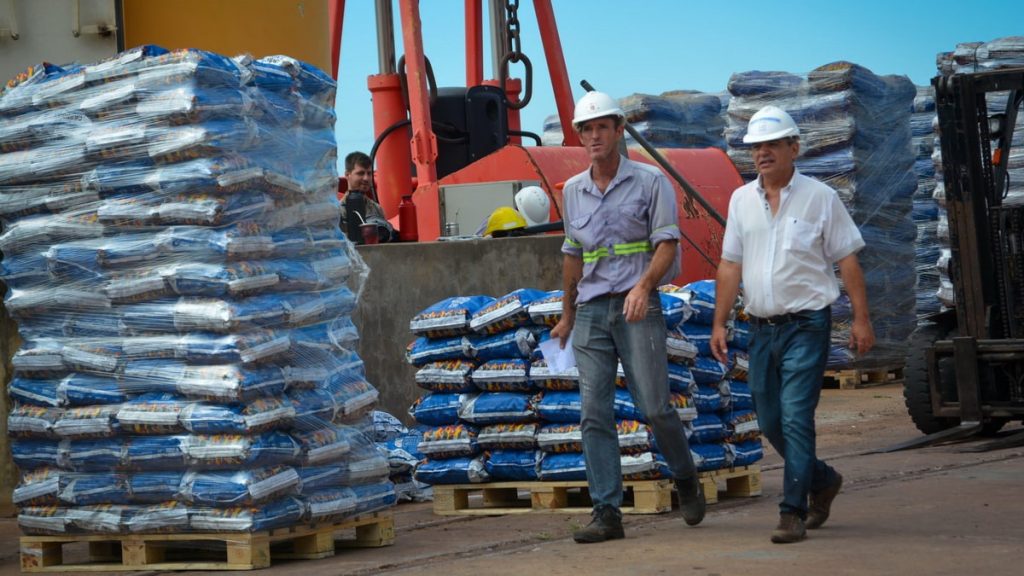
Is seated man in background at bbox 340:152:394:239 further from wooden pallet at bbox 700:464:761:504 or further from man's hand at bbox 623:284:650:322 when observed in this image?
man's hand at bbox 623:284:650:322

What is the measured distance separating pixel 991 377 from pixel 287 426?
6.07m

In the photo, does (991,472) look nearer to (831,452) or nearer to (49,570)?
(831,452)

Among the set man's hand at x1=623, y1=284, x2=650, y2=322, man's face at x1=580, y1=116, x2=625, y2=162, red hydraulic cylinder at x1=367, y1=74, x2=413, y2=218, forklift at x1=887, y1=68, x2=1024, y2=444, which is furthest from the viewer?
red hydraulic cylinder at x1=367, y1=74, x2=413, y2=218

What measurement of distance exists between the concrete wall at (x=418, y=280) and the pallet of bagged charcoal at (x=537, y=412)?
7.68ft

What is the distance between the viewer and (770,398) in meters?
7.10

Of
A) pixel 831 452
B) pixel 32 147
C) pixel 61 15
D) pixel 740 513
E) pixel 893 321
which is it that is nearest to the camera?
pixel 32 147

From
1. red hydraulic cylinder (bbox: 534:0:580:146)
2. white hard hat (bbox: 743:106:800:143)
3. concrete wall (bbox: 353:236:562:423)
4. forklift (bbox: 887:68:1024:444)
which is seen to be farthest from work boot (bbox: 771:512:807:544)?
red hydraulic cylinder (bbox: 534:0:580:146)

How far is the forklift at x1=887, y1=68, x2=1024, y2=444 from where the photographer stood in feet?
37.0

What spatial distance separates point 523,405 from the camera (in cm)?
843

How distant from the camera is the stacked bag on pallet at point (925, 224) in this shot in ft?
58.1

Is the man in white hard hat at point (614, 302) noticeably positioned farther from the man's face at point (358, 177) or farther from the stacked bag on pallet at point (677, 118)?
the stacked bag on pallet at point (677, 118)

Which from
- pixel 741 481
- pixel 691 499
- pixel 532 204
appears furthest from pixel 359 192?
pixel 691 499

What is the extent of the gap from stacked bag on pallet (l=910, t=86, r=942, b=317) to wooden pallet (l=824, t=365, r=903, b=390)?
32.1 inches

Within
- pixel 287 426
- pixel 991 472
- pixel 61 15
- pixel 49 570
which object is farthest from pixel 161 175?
pixel 991 472
